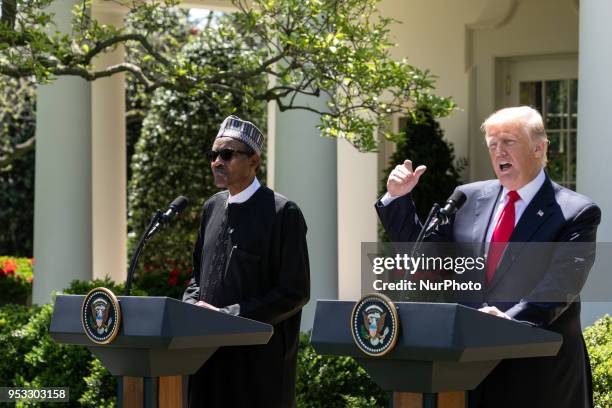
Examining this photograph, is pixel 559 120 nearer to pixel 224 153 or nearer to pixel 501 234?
pixel 224 153

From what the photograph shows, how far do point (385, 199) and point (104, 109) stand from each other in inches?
307

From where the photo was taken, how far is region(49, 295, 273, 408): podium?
411cm

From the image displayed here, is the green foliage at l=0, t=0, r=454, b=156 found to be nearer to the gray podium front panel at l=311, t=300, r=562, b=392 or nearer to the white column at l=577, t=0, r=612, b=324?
the white column at l=577, t=0, r=612, b=324

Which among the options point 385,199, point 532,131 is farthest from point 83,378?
point 532,131

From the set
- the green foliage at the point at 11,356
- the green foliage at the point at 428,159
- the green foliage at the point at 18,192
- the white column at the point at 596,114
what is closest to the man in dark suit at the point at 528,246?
the white column at the point at 596,114

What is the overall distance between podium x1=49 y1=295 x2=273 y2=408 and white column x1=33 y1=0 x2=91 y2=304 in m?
4.98

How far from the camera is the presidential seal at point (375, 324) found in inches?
138

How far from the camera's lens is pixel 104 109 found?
11578mm

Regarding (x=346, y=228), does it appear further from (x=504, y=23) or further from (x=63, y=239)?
(x=63, y=239)

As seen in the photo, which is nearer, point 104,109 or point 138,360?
point 138,360

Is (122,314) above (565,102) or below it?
below

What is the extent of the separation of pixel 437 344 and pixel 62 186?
6546 millimetres

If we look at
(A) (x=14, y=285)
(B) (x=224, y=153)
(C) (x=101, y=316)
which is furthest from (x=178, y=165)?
(C) (x=101, y=316)

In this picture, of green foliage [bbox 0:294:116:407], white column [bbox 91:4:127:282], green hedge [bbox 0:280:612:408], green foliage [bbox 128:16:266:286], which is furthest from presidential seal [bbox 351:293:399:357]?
green foliage [bbox 128:16:266:286]
